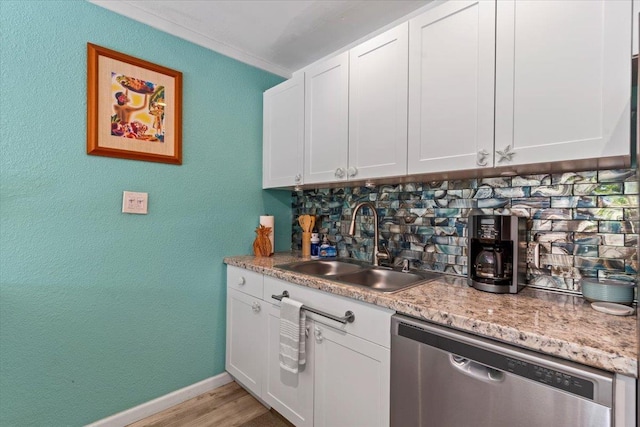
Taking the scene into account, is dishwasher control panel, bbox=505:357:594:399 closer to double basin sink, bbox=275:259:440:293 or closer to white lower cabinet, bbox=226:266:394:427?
white lower cabinet, bbox=226:266:394:427

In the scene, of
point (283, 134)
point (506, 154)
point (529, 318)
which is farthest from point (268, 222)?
point (529, 318)

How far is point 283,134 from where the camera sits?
7.30 feet

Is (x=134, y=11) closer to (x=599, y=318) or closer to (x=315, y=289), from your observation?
(x=315, y=289)

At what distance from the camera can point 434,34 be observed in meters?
1.42

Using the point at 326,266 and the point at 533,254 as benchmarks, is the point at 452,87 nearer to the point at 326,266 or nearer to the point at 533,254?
the point at 533,254

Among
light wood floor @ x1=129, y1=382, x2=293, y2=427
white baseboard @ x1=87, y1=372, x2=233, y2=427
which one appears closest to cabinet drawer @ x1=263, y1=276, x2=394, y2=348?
light wood floor @ x1=129, y1=382, x2=293, y2=427

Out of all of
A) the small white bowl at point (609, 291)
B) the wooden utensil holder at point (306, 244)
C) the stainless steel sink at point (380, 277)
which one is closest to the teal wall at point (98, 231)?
the wooden utensil holder at point (306, 244)

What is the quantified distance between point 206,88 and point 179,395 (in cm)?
199

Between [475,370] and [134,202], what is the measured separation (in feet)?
6.06

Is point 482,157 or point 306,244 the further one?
point 306,244

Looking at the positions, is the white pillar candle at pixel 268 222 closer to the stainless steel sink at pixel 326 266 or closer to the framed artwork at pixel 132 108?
the stainless steel sink at pixel 326 266

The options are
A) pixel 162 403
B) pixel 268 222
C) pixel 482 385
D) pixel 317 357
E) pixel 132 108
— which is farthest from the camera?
pixel 268 222

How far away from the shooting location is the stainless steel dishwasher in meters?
0.80

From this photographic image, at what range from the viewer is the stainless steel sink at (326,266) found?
200 centimetres
